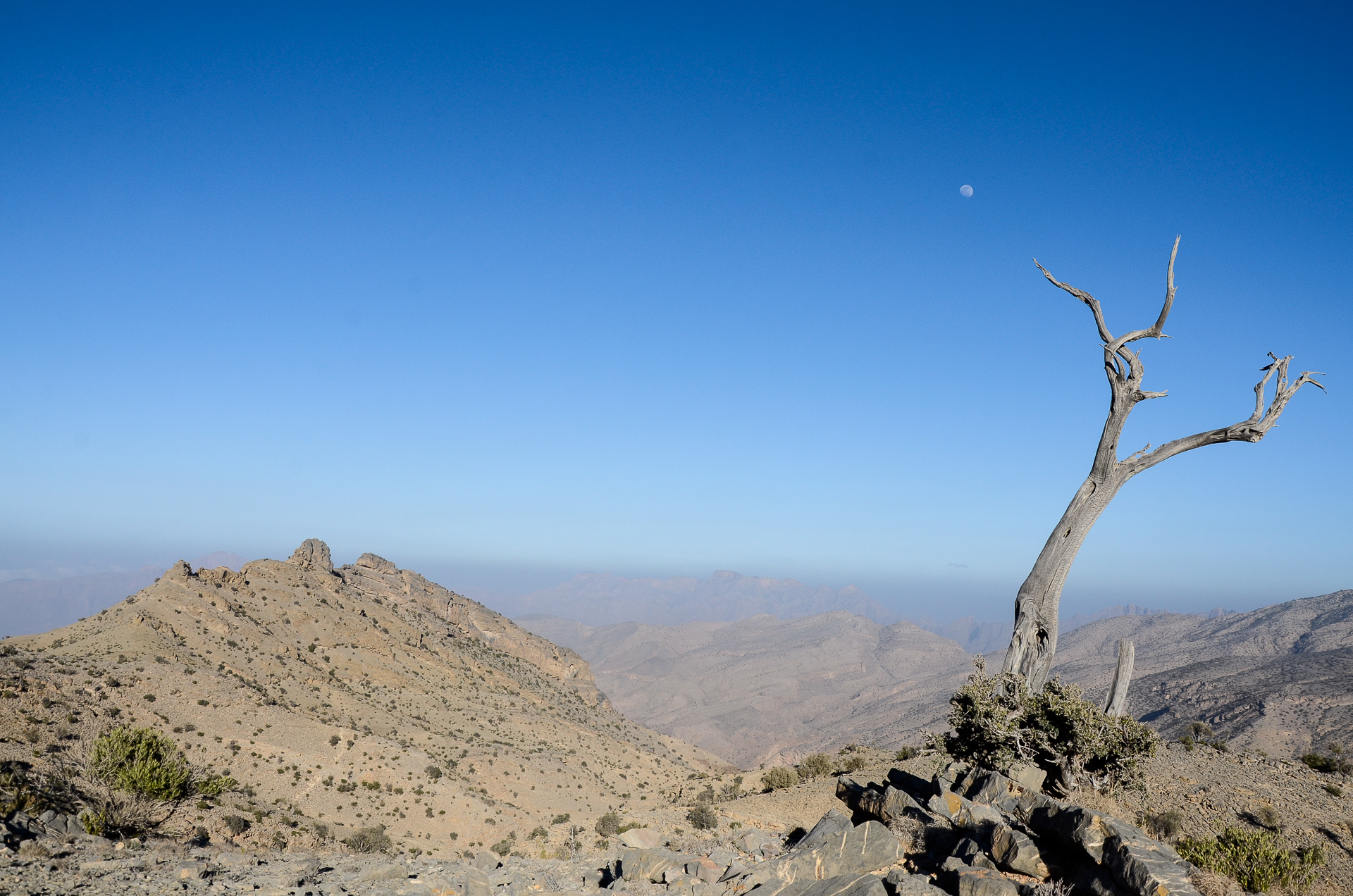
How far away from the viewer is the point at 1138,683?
9125cm

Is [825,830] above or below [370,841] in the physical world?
above

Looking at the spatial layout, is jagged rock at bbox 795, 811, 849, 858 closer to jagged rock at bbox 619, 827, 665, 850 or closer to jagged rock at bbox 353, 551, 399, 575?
jagged rock at bbox 619, 827, 665, 850

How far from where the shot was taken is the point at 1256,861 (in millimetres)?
9562

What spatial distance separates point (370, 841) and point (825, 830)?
51.4 feet

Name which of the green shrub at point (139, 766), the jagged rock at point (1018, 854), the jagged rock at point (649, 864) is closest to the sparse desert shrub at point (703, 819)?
the jagged rock at point (649, 864)

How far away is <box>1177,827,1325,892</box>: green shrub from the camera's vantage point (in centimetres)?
924

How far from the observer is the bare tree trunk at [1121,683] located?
→ 12.8 m

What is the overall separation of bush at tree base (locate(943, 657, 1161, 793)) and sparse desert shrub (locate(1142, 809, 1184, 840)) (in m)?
1.06

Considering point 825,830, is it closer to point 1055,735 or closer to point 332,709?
point 1055,735

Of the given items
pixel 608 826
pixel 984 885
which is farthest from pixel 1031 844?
pixel 608 826

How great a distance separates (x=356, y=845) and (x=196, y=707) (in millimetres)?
19100

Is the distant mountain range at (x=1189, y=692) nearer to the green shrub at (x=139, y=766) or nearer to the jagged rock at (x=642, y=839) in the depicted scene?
the jagged rock at (x=642, y=839)

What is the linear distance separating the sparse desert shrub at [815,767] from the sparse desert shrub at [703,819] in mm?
6271

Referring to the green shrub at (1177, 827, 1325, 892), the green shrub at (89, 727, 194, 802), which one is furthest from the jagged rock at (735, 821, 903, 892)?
the green shrub at (89, 727, 194, 802)
